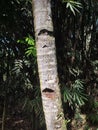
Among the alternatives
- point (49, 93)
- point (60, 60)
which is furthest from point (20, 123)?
point (49, 93)

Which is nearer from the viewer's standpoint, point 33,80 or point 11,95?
point 33,80

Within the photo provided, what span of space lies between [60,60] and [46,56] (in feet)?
6.01

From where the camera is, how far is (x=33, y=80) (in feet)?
12.8

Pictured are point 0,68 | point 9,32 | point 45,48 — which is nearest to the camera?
point 45,48

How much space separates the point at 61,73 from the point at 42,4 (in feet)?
6.45

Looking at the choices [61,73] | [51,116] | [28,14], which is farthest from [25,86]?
[51,116]

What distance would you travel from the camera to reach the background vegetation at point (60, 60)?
3561 mm

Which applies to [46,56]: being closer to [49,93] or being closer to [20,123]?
[49,93]

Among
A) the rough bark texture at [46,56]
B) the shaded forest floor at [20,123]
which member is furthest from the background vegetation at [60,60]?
the rough bark texture at [46,56]

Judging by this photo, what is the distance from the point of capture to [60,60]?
3.94 metres

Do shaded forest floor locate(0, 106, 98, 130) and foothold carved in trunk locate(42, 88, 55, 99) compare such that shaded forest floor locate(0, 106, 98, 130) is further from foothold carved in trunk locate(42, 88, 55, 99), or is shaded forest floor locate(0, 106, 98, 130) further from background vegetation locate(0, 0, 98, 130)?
foothold carved in trunk locate(42, 88, 55, 99)

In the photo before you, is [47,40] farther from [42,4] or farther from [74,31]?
[74,31]

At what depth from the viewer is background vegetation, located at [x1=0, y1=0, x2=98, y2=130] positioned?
3.56 metres

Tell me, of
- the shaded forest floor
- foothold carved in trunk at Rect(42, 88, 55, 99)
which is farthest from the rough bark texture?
the shaded forest floor
